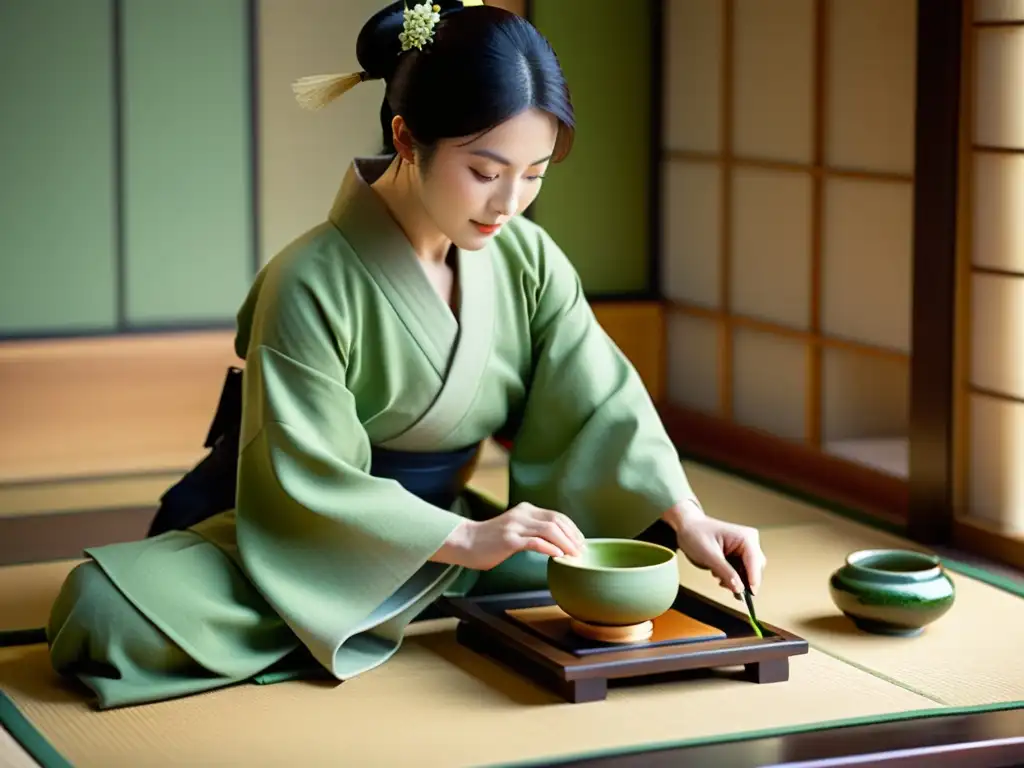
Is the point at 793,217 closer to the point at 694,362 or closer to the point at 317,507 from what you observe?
the point at 694,362

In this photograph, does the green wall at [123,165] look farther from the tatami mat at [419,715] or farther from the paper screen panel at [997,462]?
the paper screen panel at [997,462]

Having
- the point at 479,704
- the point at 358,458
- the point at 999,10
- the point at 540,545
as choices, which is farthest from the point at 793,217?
the point at 479,704

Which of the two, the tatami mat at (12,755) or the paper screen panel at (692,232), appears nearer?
the tatami mat at (12,755)

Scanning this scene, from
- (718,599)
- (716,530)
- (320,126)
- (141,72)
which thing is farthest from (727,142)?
(716,530)

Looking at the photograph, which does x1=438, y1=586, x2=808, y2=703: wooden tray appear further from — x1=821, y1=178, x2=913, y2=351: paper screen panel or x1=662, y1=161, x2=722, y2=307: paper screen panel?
x1=662, y1=161, x2=722, y2=307: paper screen panel

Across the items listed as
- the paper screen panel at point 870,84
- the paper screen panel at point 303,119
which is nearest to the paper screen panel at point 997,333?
the paper screen panel at point 870,84

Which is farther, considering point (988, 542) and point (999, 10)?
point (988, 542)

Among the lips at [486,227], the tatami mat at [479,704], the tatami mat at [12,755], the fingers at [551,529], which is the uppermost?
the lips at [486,227]

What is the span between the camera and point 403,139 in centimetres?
319

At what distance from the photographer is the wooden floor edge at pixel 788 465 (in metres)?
4.61

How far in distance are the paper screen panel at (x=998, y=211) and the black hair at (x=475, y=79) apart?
1.38 meters

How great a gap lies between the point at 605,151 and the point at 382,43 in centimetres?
267

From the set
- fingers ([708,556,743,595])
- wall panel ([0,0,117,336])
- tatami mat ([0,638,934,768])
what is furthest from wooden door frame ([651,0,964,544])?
wall panel ([0,0,117,336])

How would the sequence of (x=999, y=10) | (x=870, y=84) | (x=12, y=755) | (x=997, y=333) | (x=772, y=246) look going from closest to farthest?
(x=12, y=755), (x=999, y=10), (x=997, y=333), (x=870, y=84), (x=772, y=246)
